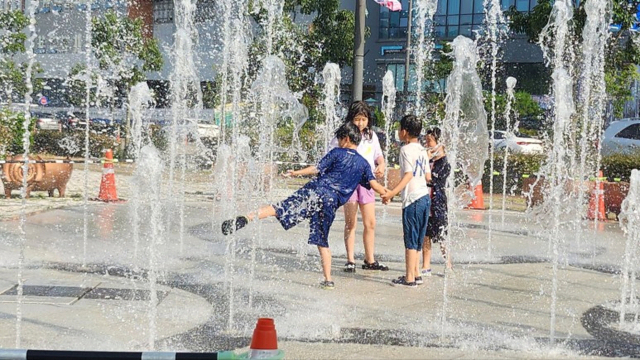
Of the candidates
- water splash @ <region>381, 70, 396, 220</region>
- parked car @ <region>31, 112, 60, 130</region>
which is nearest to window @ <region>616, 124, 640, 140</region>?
water splash @ <region>381, 70, 396, 220</region>

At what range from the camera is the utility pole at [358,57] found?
1344 centimetres

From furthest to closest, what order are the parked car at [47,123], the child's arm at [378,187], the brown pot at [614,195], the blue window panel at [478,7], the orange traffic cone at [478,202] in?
the blue window panel at [478,7] → the parked car at [47,123] → the orange traffic cone at [478,202] → the brown pot at [614,195] → the child's arm at [378,187]

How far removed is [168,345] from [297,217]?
2070 millimetres

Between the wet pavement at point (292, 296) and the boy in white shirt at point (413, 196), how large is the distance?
0.27 m

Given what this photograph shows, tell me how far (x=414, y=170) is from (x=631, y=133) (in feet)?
60.0

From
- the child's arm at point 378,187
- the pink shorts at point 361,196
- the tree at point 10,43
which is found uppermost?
the tree at point 10,43

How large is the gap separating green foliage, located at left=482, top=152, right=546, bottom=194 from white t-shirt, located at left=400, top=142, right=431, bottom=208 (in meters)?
13.3

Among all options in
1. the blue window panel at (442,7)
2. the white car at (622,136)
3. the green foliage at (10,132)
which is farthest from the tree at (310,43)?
the blue window panel at (442,7)

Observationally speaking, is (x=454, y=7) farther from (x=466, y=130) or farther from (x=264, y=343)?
(x=264, y=343)

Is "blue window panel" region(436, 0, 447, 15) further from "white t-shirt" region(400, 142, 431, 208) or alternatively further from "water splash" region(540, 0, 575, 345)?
"white t-shirt" region(400, 142, 431, 208)

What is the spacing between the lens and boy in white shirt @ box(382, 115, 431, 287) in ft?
24.7

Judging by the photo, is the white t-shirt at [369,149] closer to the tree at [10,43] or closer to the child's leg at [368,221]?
the child's leg at [368,221]

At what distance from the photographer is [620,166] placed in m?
19.3

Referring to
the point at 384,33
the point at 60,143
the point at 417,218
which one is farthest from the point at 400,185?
the point at 384,33
